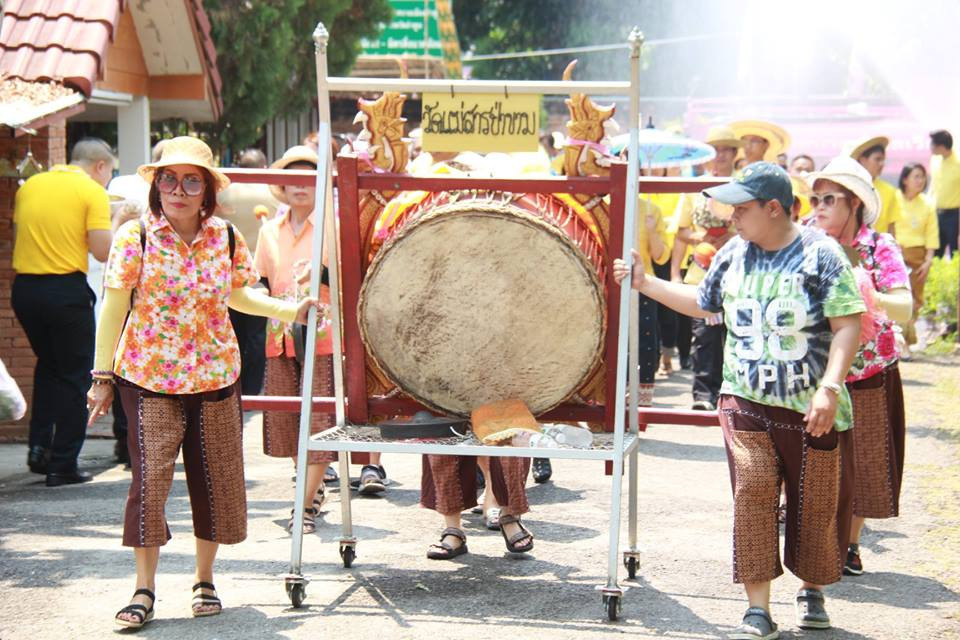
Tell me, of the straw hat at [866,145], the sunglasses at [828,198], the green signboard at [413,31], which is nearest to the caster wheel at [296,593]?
the sunglasses at [828,198]

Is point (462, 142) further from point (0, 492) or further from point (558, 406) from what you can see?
point (0, 492)

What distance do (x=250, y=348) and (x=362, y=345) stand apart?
14.3 ft

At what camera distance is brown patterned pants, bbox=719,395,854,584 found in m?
5.36

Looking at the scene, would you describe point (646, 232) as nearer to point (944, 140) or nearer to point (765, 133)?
point (765, 133)

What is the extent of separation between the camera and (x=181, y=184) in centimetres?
559

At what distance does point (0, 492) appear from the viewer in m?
8.28

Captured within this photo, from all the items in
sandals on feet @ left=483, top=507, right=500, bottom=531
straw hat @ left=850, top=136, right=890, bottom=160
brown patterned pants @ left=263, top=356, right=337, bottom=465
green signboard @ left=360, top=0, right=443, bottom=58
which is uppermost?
green signboard @ left=360, top=0, right=443, bottom=58

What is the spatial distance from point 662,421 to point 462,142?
136 centimetres

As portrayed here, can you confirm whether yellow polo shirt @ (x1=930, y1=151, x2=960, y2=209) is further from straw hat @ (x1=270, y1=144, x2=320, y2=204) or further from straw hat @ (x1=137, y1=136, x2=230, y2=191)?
straw hat @ (x1=137, y1=136, x2=230, y2=191)

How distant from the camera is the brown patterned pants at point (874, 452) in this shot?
253 inches

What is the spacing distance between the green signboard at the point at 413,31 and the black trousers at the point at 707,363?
1556 cm

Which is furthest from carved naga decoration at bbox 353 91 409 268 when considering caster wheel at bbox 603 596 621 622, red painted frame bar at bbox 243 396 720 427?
caster wheel at bbox 603 596 621 622

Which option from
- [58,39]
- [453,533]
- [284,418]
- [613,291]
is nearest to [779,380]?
[613,291]

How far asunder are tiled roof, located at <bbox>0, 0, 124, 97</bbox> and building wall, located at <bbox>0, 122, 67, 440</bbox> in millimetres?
402
